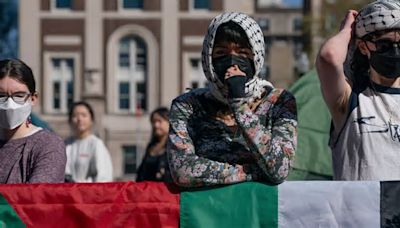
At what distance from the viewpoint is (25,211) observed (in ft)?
13.7

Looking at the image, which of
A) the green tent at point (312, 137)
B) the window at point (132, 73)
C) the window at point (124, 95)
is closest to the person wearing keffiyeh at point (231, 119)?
the green tent at point (312, 137)

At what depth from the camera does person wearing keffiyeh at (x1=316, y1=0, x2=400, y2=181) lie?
4234 millimetres

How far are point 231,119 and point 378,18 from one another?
2.38 ft

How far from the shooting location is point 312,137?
25.7ft

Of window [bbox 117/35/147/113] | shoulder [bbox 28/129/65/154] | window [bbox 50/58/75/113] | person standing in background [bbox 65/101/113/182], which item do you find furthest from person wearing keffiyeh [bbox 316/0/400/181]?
window [bbox 117/35/147/113]

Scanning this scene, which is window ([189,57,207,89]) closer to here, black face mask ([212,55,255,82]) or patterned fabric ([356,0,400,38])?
patterned fabric ([356,0,400,38])

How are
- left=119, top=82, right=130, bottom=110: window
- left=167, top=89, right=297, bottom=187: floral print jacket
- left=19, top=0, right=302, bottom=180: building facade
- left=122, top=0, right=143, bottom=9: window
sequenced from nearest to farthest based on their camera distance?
1. left=167, top=89, right=297, bottom=187: floral print jacket
2. left=19, top=0, right=302, bottom=180: building facade
3. left=119, top=82, right=130, bottom=110: window
4. left=122, top=0, right=143, bottom=9: window

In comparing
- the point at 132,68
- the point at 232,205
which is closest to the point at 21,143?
the point at 232,205

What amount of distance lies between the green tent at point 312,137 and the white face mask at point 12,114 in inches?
126

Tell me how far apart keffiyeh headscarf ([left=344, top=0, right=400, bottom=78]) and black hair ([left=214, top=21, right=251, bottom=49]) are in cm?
51

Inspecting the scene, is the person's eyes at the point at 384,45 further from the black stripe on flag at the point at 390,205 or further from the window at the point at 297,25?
the window at the point at 297,25

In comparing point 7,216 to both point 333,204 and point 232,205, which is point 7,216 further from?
point 333,204

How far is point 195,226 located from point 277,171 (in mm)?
393

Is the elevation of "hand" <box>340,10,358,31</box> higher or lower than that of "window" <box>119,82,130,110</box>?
higher
